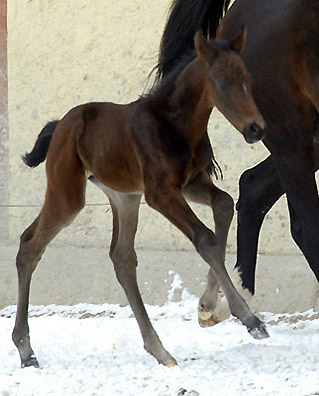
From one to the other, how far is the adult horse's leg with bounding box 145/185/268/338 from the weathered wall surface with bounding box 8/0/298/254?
6.97 ft

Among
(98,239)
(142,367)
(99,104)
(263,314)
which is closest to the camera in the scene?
(142,367)

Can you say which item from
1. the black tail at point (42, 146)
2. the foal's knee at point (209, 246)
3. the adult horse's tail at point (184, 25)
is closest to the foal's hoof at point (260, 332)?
the foal's knee at point (209, 246)

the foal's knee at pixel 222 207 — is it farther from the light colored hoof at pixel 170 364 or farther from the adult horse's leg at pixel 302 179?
the light colored hoof at pixel 170 364

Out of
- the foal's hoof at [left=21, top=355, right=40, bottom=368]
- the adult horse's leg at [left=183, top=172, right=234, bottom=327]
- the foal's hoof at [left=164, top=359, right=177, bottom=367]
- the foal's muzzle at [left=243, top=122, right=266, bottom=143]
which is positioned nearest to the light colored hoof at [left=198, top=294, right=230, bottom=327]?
the adult horse's leg at [left=183, top=172, right=234, bottom=327]

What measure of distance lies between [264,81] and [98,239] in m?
2.38

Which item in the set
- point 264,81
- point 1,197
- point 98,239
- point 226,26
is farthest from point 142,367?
point 1,197

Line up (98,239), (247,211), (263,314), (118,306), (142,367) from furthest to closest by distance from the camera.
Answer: (98,239) < (118,306) < (263,314) < (247,211) < (142,367)

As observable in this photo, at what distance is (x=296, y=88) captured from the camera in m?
3.54

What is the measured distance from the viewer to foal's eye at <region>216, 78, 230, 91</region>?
307 centimetres

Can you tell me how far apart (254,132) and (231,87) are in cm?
18

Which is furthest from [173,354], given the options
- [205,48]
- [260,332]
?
[205,48]

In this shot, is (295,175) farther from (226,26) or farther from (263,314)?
(263,314)

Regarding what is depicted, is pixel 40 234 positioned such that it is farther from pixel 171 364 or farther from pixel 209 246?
pixel 209 246

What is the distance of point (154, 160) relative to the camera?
330 cm
